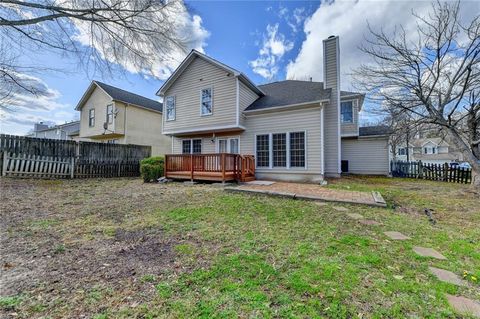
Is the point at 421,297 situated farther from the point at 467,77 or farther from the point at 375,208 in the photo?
the point at 467,77

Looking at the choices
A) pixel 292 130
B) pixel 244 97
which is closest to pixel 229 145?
pixel 244 97

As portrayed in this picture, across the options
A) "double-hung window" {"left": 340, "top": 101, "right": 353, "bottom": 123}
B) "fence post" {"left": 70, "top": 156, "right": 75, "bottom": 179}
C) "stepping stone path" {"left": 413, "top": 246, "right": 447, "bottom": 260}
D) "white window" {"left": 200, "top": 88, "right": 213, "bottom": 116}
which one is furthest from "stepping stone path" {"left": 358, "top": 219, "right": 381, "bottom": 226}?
"fence post" {"left": 70, "top": 156, "right": 75, "bottom": 179}

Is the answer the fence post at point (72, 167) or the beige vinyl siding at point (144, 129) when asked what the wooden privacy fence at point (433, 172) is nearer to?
the beige vinyl siding at point (144, 129)

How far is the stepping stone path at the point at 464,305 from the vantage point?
1.92 metres

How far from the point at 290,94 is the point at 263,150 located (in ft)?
11.9

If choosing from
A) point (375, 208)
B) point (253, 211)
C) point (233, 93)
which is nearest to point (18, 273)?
point (253, 211)

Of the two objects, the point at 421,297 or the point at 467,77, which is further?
the point at 467,77

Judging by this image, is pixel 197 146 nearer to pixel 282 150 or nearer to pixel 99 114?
pixel 282 150

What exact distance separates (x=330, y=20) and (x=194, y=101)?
28.9 ft

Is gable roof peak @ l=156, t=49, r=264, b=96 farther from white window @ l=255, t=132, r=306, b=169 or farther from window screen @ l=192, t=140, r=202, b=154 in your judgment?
window screen @ l=192, t=140, r=202, b=154

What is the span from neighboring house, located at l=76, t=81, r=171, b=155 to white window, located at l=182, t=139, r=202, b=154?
7.37m

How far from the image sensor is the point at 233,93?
11570mm

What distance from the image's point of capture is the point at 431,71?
9.14m

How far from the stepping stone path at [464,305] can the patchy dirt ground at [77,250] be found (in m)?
2.62
